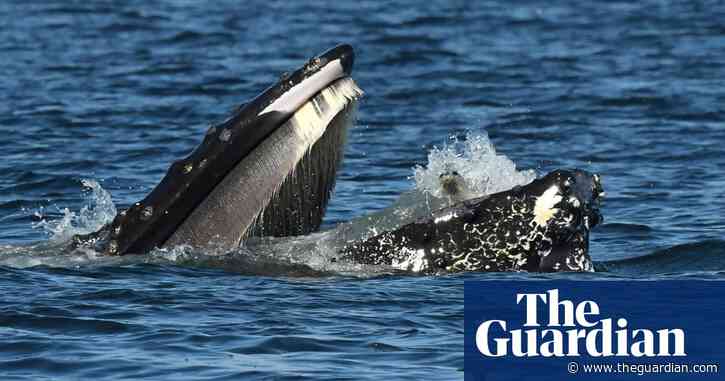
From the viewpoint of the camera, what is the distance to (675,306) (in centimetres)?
1017

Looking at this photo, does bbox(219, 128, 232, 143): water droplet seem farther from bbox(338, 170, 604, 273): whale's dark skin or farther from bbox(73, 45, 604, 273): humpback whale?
bbox(338, 170, 604, 273): whale's dark skin

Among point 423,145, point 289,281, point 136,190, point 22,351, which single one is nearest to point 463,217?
point 289,281

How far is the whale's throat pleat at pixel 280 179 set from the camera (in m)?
10.1

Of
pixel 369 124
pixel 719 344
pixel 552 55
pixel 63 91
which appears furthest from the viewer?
pixel 552 55

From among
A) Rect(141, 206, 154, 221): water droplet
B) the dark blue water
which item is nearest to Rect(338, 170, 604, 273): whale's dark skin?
the dark blue water

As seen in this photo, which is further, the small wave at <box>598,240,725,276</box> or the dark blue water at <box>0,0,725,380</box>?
the small wave at <box>598,240,725,276</box>

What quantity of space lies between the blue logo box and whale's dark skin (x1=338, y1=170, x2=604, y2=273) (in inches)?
6.4

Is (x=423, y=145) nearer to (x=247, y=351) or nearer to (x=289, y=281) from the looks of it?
(x=289, y=281)

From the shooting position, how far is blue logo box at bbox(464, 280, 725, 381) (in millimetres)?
8883

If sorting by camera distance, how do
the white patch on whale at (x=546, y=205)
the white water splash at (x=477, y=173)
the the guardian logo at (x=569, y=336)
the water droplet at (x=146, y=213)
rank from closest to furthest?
the the guardian logo at (x=569, y=336), the white patch on whale at (x=546, y=205), the water droplet at (x=146, y=213), the white water splash at (x=477, y=173)

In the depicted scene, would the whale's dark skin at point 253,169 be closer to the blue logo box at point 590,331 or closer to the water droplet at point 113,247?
the water droplet at point 113,247

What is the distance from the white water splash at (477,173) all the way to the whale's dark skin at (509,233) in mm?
416

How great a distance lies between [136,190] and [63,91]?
697 centimetres

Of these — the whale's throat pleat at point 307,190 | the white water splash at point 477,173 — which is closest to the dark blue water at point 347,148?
the whale's throat pleat at point 307,190
